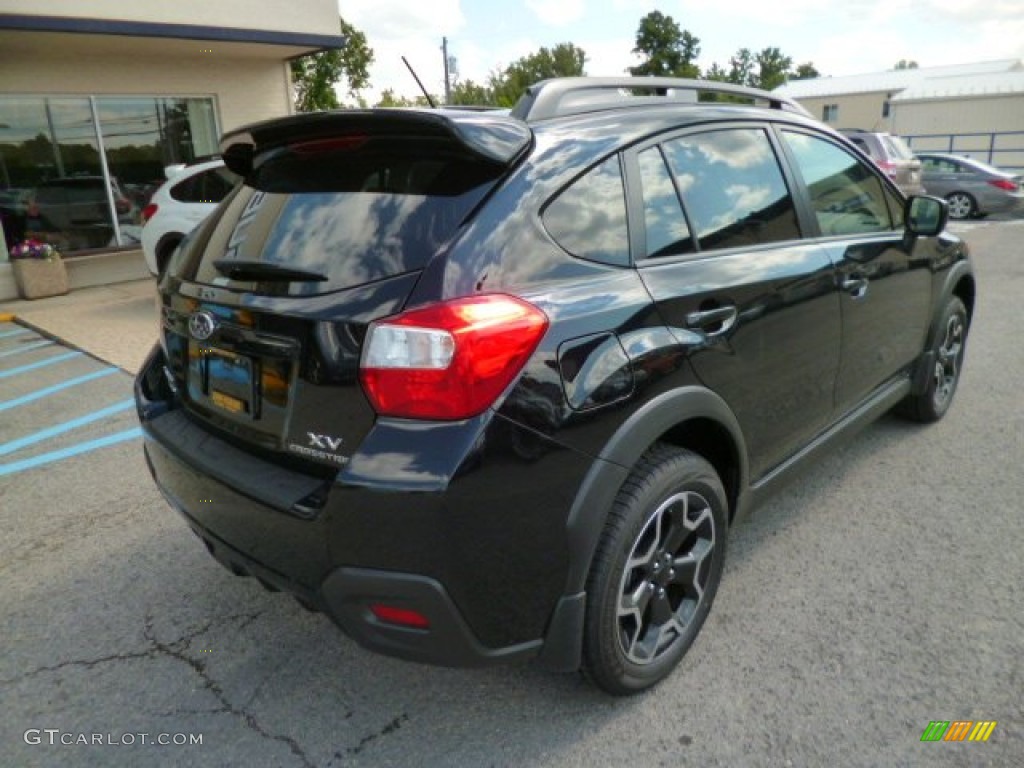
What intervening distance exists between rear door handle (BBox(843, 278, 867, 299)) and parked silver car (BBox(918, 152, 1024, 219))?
16.1m

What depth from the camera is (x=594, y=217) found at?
215 centimetres

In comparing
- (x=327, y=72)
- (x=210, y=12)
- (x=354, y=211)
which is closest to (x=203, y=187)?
(x=210, y=12)

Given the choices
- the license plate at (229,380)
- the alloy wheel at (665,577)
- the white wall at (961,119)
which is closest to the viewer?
the license plate at (229,380)

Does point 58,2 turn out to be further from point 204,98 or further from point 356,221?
point 356,221

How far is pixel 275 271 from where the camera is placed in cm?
204

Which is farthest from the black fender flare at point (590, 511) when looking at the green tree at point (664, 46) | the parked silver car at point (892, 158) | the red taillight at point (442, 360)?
the green tree at point (664, 46)

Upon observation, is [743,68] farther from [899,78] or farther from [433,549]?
[433,549]

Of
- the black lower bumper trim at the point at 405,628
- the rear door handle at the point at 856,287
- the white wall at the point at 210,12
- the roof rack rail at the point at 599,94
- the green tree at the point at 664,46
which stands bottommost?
the black lower bumper trim at the point at 405,628

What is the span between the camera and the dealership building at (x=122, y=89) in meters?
9.32

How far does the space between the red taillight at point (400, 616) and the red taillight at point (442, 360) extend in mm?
484

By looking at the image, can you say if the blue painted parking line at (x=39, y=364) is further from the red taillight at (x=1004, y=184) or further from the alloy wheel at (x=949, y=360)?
the red taillight at (x=1004, y=184)

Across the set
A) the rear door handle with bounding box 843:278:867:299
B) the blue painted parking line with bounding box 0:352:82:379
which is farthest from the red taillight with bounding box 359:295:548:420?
the blue painted parking line with bounding box 0:352:82:379

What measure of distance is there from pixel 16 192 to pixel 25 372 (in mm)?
5062

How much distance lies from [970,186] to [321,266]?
61.0 ft
